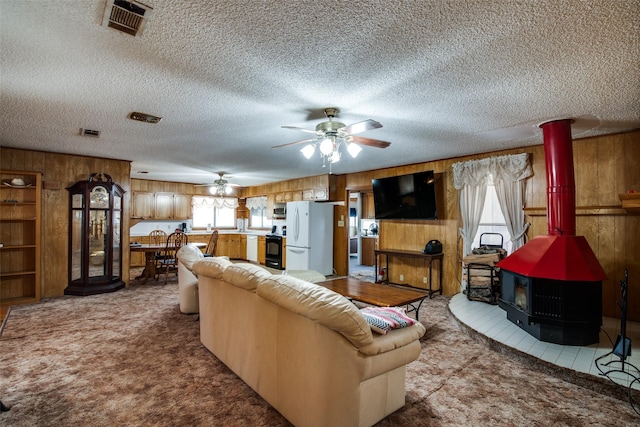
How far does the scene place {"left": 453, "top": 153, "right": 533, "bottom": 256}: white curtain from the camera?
4.52 metres

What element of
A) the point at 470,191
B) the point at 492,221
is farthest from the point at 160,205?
the point at 492,221

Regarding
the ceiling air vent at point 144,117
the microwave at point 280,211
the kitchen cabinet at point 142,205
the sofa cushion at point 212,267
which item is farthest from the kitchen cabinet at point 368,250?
the ceiling air vent at point 144,117

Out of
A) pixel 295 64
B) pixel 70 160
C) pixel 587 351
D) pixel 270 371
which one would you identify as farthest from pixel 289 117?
pixel 70 160

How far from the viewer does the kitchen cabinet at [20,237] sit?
4.80m

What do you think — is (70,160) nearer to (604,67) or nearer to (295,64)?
(295,64)

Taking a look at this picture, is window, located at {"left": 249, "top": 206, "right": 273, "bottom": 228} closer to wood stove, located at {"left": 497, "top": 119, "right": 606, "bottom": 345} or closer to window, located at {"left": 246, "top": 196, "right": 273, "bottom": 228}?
window, located at {"left": 246, "top": 196, "right": 273, "bottom": 228}

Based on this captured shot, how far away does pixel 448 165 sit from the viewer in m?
5.47

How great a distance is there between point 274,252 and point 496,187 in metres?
5.38

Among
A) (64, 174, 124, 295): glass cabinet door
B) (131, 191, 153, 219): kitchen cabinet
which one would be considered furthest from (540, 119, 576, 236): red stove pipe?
(131, 191, 153, 219): kitchen cabinet

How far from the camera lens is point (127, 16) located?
1.71m

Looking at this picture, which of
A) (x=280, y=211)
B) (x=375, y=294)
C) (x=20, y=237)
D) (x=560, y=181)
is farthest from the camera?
(x=280, y=211)

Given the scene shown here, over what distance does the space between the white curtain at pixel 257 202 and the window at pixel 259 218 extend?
0.26 feet

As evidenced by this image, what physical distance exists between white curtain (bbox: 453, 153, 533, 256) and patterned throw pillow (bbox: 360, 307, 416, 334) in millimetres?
3311

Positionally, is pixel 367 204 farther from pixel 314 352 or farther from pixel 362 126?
pixel 314 352
